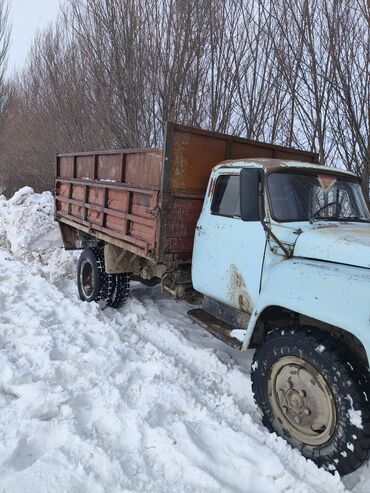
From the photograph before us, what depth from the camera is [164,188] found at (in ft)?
12.8

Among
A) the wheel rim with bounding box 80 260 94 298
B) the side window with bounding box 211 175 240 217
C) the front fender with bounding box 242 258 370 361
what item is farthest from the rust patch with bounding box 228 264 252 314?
the wheel rim with bounding box 80 260 94 298

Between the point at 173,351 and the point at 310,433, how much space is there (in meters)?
1.78

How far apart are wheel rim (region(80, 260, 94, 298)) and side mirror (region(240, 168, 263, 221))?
3108mm

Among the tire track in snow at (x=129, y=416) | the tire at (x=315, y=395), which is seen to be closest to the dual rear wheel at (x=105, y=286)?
the tire track in snow at (x=129, y=416)

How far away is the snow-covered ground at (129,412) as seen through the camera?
95.2 inches

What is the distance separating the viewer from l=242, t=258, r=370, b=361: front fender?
2.34m

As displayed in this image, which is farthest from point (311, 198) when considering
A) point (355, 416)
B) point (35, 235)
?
point (35, 235)

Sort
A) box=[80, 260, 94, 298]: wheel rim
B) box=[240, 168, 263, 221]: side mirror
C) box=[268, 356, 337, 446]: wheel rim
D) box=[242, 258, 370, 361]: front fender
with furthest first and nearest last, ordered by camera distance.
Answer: box=[80, 260, 94, 298]: wheel rim, box=[240, 168, 263, 221]: side mirror, box=[268, 356, 337, 446]: wheel rim, box=[242, 258, 370, 361]: front fender

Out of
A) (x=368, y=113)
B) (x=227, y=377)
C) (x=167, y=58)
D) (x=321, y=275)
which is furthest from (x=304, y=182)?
(x=167, y=58)

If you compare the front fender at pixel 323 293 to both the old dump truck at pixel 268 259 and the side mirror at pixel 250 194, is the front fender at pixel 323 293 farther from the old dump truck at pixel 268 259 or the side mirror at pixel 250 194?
the side mirror at pixel 250 194

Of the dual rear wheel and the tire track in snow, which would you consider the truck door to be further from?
the dual rear wheel

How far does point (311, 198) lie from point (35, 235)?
651cm

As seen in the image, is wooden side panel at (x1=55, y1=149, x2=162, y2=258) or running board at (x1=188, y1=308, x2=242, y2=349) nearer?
running board at (x1=188, y1=308, x2=242, y2=349)

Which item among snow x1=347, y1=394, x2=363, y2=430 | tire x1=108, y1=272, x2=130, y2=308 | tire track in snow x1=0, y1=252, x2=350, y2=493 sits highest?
snow x1=347, y1=394, x2=363, y2=430
